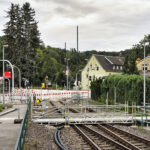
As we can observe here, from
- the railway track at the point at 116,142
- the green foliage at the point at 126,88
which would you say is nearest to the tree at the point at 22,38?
the green foliage at the point at 126,88

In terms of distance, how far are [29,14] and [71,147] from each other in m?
59.9

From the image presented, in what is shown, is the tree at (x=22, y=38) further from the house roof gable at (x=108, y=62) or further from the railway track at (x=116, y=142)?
the railway track at (x=116, y=142)

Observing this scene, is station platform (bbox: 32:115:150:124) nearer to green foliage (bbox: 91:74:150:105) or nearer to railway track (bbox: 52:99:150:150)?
railway track (bbox: 52:99:150:150)

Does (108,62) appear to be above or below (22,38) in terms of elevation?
below

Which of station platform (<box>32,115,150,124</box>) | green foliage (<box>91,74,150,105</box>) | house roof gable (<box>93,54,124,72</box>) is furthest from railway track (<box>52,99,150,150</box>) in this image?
house roof gable (<box>93,54,124,72</box>)

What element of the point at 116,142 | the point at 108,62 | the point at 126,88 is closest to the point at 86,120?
the point at 116,142

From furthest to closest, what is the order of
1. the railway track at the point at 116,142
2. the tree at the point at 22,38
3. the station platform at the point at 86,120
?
the tree at the point at 22,38
the station platform at the point at 86,120
the railway track at the point at 116,142

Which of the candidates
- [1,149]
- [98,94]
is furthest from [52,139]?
[98,94]

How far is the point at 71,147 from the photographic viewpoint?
11906mm

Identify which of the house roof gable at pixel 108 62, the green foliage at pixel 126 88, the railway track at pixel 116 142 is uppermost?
the house roof gable at pixel 108 62

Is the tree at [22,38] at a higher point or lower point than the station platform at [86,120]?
higher

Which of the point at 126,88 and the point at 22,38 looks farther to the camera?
the point at 22,38

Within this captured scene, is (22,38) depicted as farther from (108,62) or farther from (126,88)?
(126,88)

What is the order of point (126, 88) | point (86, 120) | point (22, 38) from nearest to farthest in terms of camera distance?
point (86, 120)
point (126, 88)
point (22, 38)
